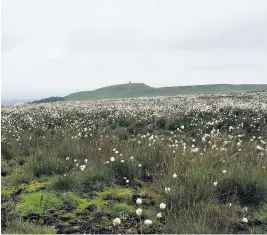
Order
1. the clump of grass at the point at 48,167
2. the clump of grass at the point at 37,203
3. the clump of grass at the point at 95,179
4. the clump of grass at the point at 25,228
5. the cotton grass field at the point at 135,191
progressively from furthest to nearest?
the clump of grass at the point at 48,167 < the clump of grass at the point at 95,179 < the clump of grass at the point at 37,203 < the cotton grass field at the point at 135,191 < the clump of grass at the point at 25,228

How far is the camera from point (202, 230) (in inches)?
162

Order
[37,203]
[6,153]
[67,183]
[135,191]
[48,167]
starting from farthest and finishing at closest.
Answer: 1. [6,153]
2. [48,167]
3. [67,183]
4. [135,191]
5. [37,203]

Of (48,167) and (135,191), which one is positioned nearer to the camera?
(135,191)

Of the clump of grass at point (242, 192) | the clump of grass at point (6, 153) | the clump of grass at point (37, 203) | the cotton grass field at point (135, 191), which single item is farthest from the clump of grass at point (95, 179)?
the clump of grass at point (6, 153)

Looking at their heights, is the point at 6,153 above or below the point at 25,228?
above

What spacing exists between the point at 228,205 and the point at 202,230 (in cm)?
105

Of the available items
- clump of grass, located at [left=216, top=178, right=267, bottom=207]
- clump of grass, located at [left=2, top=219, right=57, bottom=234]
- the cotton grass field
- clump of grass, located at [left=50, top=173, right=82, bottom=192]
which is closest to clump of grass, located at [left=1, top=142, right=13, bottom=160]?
the cotton grass field

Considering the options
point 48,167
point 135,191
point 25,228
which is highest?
point 48,167

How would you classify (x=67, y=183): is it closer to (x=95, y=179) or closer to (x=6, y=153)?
(x=95, y=179)

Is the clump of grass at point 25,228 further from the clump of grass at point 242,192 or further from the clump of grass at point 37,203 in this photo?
the clump of grass at point 242,192

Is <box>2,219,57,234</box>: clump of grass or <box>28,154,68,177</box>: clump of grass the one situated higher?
<box>28,154,68,177</box>: clump of grass

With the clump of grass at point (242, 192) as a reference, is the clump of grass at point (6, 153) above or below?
above

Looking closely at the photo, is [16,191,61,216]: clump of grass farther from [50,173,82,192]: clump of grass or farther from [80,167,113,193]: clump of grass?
[80,167,113,193]: clump of grass

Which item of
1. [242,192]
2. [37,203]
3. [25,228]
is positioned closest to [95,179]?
[37,203]
